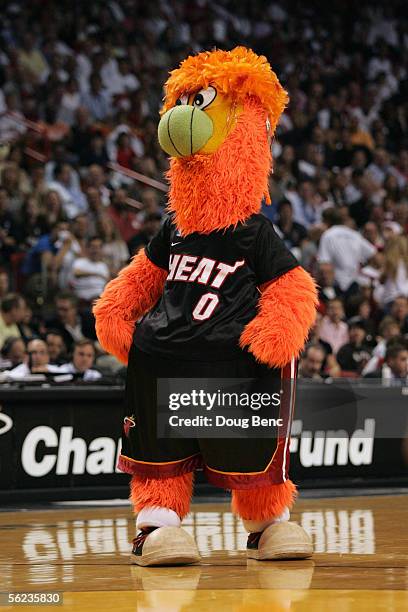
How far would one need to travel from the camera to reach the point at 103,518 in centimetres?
701

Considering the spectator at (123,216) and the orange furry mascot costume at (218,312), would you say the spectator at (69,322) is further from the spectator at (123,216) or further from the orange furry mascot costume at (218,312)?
the orange furry mascot costume at (218,312)

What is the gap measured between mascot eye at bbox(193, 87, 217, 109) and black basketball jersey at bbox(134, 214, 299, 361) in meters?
0.54

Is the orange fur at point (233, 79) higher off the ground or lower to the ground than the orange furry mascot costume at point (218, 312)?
higher

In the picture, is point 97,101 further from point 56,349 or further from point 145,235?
point 56,349

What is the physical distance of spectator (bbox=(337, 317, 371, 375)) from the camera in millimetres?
10789

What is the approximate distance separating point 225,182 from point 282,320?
0.67 meters

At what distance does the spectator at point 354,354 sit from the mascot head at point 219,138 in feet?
17.3

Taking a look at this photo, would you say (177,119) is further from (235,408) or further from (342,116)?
(342,116)

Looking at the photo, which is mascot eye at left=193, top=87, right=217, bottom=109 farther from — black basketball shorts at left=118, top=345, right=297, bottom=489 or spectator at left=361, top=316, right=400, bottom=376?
spectator at left=361, top=316, right=400, bottom=376

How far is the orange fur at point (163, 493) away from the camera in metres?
5.30

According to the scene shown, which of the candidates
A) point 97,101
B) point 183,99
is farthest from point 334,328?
point 183,99

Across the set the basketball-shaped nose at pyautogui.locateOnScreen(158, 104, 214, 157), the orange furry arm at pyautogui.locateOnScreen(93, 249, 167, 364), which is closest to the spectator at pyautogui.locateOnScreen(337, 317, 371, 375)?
the orange furry arm at pyautogui.locateOnScreen(93, 249, 167, 364)

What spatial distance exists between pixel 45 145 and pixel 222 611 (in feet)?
33.3

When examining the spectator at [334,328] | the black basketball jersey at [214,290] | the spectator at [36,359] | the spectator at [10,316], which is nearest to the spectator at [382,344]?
the spectator at [334,328]
